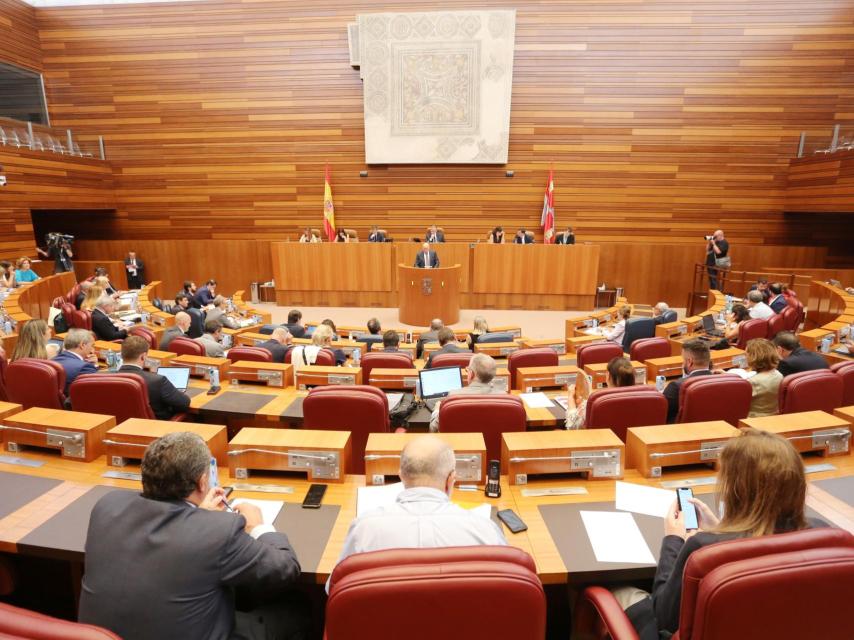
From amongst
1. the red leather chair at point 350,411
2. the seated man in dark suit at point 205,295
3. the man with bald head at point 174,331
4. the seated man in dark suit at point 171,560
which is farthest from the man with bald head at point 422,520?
the seated man in dark suit at point 205,295

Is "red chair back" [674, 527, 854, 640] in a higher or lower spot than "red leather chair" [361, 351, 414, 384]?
higher

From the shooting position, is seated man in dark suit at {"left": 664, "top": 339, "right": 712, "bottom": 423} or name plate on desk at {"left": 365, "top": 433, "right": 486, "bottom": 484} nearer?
name plate on desk at {"left": 365, "top": 433, "right": 486, "bottom": 484}

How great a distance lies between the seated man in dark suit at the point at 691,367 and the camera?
355 cm

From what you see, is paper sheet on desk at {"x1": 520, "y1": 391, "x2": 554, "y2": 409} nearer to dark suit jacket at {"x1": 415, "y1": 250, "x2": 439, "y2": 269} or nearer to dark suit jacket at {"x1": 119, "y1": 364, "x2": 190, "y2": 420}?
dark suit jacket at {"x1": 119, "y1": 364, "x2": 190, "y2": 420}

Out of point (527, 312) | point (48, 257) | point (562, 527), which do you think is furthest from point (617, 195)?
point (48, 257)

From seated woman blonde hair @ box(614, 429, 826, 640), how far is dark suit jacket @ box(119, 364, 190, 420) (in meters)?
3.13

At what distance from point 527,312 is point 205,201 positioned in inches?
329

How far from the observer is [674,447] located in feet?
8.23

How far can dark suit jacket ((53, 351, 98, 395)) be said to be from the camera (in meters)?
4.01

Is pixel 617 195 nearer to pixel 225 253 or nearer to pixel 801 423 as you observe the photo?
pixel 225 253

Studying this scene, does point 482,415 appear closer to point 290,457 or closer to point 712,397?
point 290,457

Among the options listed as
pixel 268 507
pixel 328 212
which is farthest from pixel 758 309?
pixel 328 212

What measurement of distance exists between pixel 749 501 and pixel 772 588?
1.02 ft

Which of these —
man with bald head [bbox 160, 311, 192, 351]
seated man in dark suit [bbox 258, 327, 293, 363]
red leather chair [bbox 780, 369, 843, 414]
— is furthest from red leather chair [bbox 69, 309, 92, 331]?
red leather chair [bbox 780, 369, 843, 414]
